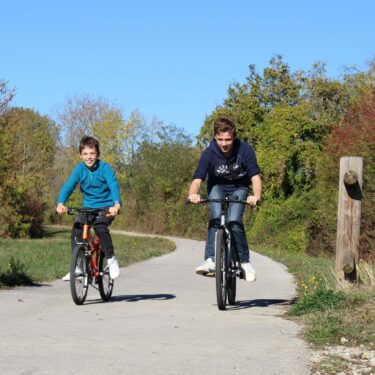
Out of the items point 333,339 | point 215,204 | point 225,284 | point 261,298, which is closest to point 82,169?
point 215,204

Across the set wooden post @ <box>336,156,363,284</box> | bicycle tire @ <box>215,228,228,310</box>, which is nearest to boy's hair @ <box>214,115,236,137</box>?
bicycle tire @ <box>215,228,228,310</box>

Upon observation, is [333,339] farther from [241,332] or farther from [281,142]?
[281,142]

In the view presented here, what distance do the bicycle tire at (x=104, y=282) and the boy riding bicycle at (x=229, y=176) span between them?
1.16 metres

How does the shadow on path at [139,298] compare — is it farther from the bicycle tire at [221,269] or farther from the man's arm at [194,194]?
the man's arm at [194,194]

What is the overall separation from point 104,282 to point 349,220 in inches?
114

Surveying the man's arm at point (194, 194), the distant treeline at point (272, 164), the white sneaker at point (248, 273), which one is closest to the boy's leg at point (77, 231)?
the man's arm at point (194, 194)

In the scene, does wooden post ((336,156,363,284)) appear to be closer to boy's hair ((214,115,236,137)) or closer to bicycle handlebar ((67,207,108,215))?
boy's hair ((214,115,236,137))

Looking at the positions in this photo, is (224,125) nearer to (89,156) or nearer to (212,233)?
(212,233)

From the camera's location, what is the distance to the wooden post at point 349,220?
8742mm

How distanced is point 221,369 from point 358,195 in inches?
172

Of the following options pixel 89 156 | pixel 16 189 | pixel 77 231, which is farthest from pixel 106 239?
pixel 16 189

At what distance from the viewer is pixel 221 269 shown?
810 cm

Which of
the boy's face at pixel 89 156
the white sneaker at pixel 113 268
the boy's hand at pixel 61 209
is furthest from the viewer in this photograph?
the white sneaker at pixel 113 268

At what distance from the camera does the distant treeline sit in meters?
27.8
